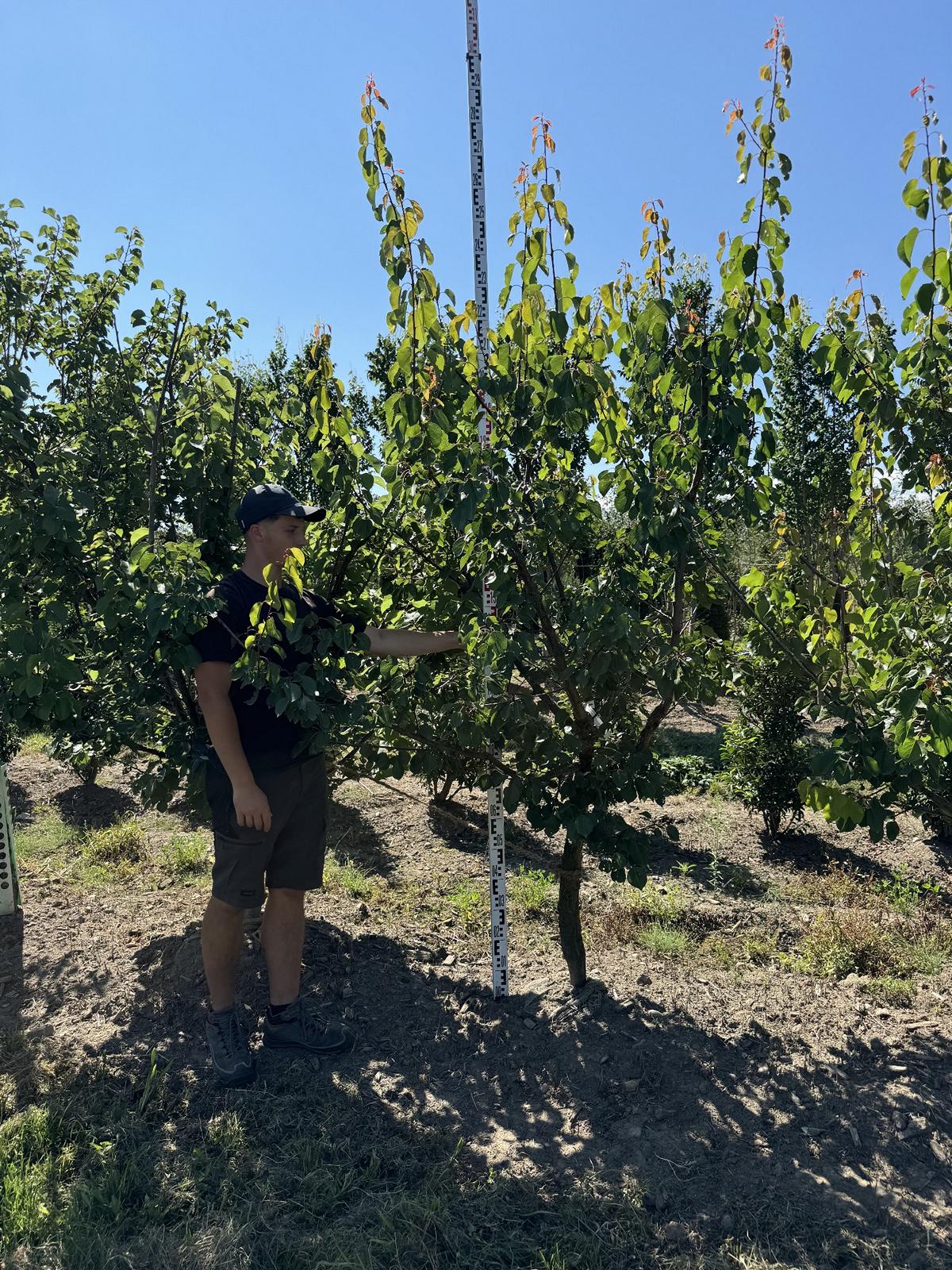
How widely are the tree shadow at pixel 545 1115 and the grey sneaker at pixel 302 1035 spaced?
0.16 ft

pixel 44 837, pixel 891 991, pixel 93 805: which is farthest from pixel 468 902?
pixel 93 805

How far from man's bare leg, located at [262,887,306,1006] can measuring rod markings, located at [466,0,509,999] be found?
2.42ft

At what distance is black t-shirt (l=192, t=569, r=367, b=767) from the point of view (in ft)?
9.49

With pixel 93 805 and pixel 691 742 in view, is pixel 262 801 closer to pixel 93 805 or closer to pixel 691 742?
pixel 93 805

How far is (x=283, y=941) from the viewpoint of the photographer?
3.23m

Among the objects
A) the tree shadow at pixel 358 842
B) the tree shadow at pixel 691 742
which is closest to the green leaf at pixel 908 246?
the tree shadow at pixel 358 842

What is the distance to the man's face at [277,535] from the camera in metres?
2.98

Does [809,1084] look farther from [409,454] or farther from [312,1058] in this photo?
[409,454]

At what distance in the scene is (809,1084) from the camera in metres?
2.96

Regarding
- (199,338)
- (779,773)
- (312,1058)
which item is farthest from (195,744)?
(779,773)

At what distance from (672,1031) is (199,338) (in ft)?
11.3

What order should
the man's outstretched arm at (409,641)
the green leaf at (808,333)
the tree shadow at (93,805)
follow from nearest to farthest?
the green leaf at (808,333), the man's outstretched arm at (409,641), the tree shadow at (93,805)

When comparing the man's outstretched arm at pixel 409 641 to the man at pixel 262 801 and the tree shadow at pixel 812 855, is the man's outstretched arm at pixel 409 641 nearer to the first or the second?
the man at pixel 262 801

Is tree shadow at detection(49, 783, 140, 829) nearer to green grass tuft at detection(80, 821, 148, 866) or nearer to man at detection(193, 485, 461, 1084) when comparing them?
green grass tuft at detection(80, 821, 148, 866)
